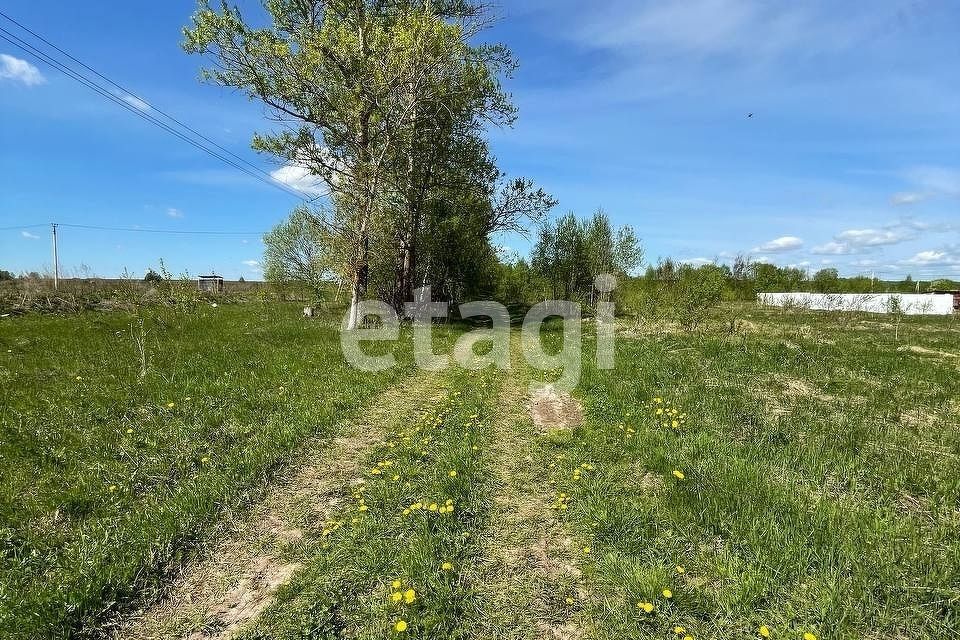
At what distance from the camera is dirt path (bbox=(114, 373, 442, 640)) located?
327 centimetres

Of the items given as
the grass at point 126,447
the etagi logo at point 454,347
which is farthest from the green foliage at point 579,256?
the grass at point 126,447

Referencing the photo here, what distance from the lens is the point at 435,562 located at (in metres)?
3.79

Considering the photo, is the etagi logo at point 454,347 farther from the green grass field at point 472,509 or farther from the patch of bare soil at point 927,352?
the patch of bare soil at point 927,352

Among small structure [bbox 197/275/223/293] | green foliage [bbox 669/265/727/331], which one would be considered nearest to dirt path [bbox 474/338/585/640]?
green foliage [bbox 669/265/727/331]

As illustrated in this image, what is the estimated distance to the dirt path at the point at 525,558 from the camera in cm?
320

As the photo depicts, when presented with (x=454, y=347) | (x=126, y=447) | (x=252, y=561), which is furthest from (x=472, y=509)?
(x=454, y=347)

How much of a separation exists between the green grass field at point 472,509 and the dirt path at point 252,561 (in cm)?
3

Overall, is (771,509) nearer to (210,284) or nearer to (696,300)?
(696,300)

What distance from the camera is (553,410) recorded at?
8172 mm

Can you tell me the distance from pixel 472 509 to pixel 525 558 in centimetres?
91

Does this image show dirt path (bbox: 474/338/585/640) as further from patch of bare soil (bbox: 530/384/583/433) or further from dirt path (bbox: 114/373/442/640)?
dirt path (bbox: 114/373/442/640)

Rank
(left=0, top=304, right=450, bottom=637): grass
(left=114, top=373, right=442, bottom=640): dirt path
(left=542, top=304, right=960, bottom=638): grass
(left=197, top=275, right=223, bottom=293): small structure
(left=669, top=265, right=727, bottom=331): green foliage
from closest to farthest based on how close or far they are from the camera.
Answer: (left=542, top=304, right=960, bottom=638): grass < (left=114, top=373, right=442, bottom=640): dirt path < (left=0, top=304, right=450, bottom=637): grass < (left=669, top=265, right=727, bottom=331): green foliage < (left=197, top=275, right=223, bottom=293): small structure

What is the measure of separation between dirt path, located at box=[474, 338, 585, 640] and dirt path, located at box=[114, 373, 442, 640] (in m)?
1.80

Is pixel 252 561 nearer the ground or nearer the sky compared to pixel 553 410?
nearer the ground
